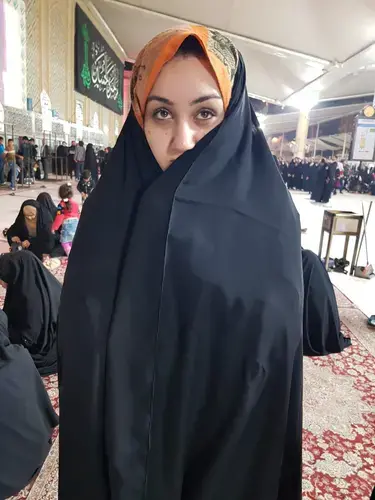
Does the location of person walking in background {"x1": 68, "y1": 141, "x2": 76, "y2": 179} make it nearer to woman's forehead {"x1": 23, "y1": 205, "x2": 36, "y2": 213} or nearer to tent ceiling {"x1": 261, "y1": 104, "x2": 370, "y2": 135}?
woman's forehead {"x1": 23, "y1": 205, "x2": 36, "y2": 213}

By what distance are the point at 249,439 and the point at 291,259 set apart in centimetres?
24

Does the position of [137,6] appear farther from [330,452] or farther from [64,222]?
[330,452]

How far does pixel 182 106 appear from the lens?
0.49 meters

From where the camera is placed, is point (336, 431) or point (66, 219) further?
point (66, 219)

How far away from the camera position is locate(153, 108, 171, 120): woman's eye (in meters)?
Answer: 0.50

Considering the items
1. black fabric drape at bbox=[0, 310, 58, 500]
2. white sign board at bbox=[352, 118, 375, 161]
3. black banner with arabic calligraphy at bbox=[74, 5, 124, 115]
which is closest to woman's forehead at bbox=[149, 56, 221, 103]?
black fabric drape at bbox=[0, 310, 58, 500]

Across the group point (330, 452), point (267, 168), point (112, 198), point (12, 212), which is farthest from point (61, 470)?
point (12, 212)

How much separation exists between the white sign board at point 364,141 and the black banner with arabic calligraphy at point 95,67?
760cm

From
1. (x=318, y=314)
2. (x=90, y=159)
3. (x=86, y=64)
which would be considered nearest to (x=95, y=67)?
(x=86, y=64)

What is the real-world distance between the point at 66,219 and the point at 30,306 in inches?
61.2

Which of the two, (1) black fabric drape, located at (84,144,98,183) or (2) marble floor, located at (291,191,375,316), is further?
(1) black fabric drape, located at (84,144,98,183)

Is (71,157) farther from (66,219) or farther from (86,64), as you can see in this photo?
(66,219)

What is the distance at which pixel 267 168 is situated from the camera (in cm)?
50

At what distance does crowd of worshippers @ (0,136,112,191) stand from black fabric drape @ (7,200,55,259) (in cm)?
283
